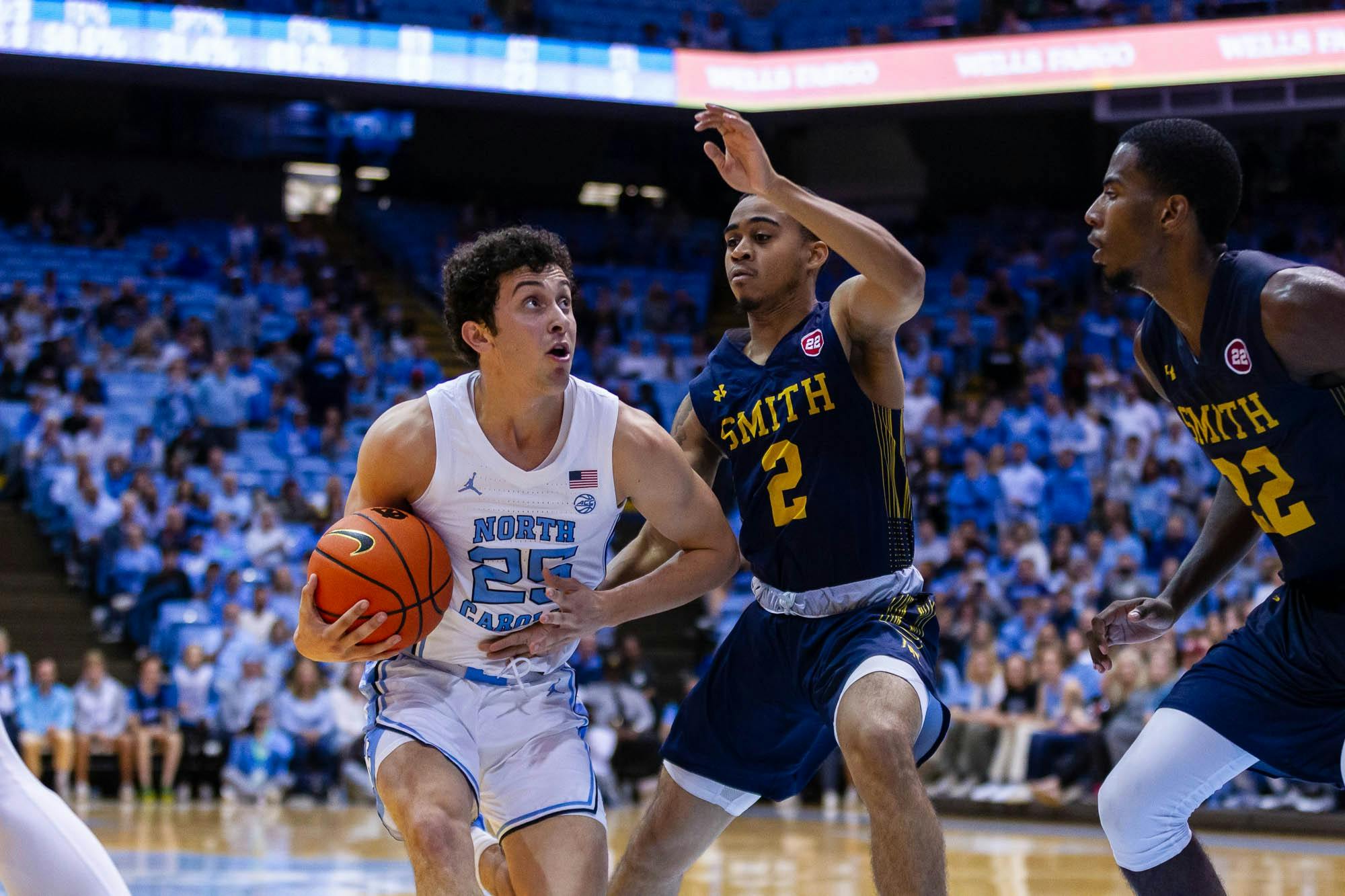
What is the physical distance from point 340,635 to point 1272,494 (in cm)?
245

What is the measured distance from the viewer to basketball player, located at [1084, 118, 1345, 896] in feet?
12.8

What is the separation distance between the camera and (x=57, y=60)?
15.9 metres

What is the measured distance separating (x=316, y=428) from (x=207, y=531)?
212 centimetres

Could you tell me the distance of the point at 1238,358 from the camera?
12.9 ft

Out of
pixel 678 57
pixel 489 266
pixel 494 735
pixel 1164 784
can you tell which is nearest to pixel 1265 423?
pixel 1164 784

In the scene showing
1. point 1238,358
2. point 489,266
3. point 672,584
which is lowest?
point 672,584

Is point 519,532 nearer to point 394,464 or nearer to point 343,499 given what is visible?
point 394,464

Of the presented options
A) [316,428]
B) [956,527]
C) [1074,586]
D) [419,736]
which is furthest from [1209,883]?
[316,428]

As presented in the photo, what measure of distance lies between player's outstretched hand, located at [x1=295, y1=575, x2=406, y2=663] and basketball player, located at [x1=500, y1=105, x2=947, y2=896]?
0.90m

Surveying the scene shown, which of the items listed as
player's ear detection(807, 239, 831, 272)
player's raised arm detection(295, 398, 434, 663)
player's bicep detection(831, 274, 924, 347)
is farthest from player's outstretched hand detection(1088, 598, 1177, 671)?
player's raised arm detection(295, 398, 434, 663)

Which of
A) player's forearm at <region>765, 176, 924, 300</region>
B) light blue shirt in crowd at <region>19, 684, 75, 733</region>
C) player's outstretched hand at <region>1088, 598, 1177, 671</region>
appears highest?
player's forearm at <region>765, 176, 924, 300</region>

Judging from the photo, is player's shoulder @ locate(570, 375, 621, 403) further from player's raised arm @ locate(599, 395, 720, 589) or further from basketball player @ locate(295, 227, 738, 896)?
player's raised arm @ locate(599, 395, 720, 589)

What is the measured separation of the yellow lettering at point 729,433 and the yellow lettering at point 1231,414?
1.44 metres

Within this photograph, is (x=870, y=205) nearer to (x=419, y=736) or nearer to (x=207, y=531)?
(x=207, y=531)
